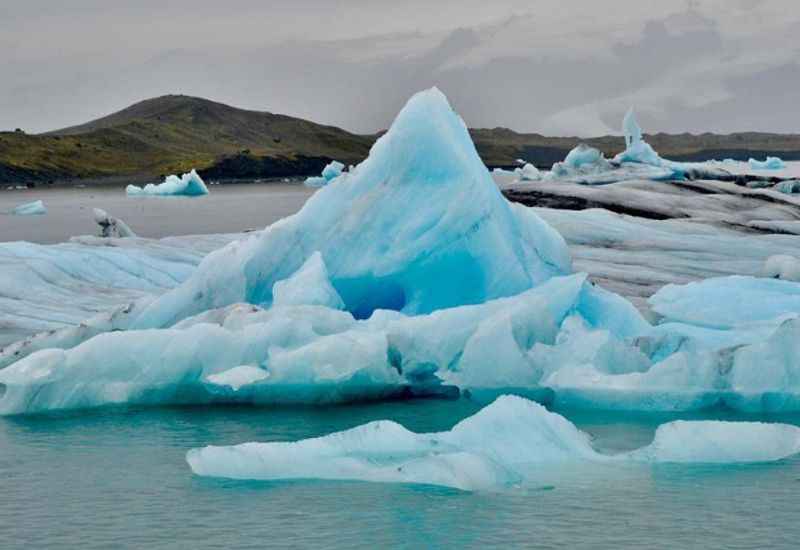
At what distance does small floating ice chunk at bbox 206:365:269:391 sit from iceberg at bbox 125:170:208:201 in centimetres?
7777

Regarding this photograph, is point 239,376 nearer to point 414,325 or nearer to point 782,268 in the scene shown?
point 414,325

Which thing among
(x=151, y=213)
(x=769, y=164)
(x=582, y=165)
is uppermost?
(x=769, y=164)

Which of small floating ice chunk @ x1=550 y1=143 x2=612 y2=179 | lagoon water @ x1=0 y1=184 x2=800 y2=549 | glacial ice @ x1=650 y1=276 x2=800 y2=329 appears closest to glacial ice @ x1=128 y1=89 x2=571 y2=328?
glacial ice @ x1=650 y1=276 x2=800 y2=329

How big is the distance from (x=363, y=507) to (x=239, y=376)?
485cm

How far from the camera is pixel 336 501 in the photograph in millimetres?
13305

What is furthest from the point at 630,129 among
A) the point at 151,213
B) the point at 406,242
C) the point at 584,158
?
the point at 406,242

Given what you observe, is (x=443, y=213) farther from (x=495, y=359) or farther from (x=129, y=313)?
(x=129, y=313)

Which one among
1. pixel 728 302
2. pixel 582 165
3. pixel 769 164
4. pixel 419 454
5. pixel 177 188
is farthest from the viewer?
pixel 769 164

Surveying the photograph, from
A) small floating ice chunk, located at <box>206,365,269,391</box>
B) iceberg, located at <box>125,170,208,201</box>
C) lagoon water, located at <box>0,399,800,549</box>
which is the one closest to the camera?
lagoon water, located at <box>0,399,800,549</box>

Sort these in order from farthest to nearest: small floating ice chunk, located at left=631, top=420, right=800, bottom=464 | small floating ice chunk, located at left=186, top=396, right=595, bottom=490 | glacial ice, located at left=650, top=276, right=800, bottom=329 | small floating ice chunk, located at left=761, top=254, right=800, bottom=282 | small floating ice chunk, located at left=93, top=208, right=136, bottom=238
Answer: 1. small floating ice chunk, located at left=93, top=208, right=136, bottom=238
2. small floating ice chunk, located at left=761, top=254, right=800, bottom=282
3. glacial ice, located at left=650, top=276, right=800, bottom=329
4. small floating ice chunk, located at left=631, top=420, right=800, bottom=464
5. small floating ice chunk, located at left=186, top=396, right=595, bottom=490

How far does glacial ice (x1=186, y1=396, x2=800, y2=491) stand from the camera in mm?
13727

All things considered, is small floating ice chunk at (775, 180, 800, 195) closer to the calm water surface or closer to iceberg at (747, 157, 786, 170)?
the calm water surface

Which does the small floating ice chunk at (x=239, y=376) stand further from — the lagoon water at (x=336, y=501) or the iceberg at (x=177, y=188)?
the iceberg at (x=177, y=188)

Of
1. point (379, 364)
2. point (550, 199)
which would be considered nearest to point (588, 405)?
point (379, 364)
